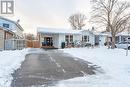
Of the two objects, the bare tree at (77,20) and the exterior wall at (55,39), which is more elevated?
the bare tree at (77,20)

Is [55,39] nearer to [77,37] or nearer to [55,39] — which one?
[55,39]

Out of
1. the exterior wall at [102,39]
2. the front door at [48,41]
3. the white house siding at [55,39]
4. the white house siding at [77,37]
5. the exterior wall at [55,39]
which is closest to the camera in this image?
the exterior wall at [55,39]

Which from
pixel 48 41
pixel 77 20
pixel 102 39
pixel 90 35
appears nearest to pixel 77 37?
pixel 90 35

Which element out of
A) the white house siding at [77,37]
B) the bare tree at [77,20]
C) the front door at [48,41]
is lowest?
the front door at [48,41]

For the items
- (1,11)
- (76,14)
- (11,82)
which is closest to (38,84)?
(11,82)

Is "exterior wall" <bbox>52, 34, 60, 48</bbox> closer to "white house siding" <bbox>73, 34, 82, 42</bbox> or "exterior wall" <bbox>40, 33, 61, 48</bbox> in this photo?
"exterior wall" <bbox>40, 33, 61, 48</bbox>

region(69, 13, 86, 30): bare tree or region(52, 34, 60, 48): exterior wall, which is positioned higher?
region(69, 13, 86, 30): bare tree

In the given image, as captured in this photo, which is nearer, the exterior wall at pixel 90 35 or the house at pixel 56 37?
the house at pixel 56 37

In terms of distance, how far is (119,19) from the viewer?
4516 centimetres

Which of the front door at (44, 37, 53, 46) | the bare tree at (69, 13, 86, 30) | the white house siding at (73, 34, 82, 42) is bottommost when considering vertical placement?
the front door at (44, 37, 53, 46)

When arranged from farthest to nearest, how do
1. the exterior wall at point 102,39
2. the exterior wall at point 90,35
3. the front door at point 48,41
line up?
the exterior wall at point 102,39 < the exterior wall at point 90,35 < the front door at point 48,41

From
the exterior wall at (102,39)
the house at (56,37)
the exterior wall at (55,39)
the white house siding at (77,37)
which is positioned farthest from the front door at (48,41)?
the exterior wall at (102,39)

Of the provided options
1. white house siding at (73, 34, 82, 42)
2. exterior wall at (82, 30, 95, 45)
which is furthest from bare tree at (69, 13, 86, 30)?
white house siding at (73, 34, 82, 42)

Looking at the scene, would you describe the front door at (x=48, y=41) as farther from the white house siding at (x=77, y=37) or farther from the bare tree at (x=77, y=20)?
the bare tree at (x=77, y=20)
